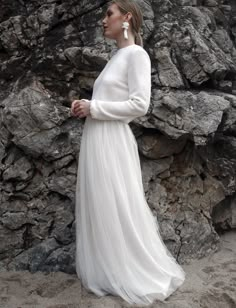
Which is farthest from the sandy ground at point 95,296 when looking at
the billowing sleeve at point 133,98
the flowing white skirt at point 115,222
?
the billowing sleeve at point 133,98

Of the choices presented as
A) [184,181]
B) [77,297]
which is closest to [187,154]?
[184,181]

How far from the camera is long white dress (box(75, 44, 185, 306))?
2590 millimetres

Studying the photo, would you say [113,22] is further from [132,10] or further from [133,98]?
[133,98]

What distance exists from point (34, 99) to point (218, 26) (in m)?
2.04

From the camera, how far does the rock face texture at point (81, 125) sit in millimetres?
3461

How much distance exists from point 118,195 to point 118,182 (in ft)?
0.26

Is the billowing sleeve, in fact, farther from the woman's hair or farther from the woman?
the woman's hair

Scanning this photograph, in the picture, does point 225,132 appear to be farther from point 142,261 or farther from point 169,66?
point 142,261

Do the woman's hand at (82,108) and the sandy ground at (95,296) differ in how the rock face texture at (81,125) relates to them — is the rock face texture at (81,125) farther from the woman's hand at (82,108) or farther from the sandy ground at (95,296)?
the woman's hand at (82,108)

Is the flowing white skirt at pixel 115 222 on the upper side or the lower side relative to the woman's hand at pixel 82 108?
lower

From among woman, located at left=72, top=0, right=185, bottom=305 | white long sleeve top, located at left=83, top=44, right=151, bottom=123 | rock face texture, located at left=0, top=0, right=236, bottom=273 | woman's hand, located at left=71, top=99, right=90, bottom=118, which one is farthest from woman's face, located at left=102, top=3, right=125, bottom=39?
rock face texture, located at left=0, top=0, right=236, bottom=273

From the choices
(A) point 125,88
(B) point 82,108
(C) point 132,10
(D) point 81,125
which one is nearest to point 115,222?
(B) point 82,108

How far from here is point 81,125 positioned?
3.55 metres

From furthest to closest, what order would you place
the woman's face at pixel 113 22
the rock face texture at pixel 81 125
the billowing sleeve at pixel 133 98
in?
1. the rock face texture at pixel 81 125
2. the woman's face at pixel 113 22
3. the billowing sleeve at pixel 133 98
